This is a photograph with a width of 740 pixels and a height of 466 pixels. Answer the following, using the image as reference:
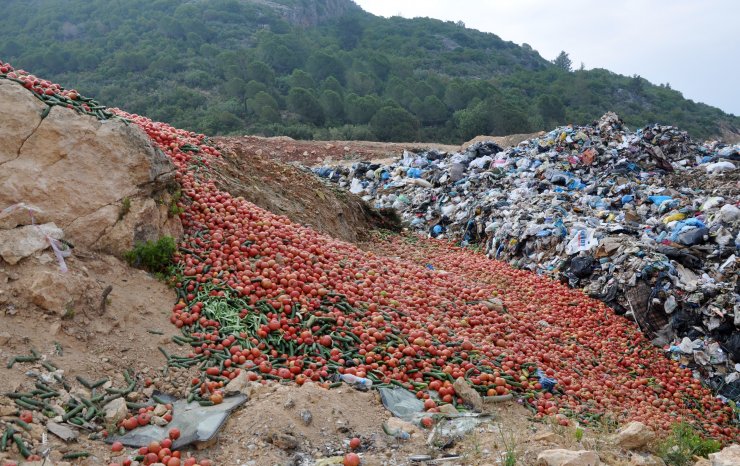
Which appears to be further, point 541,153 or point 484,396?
point 541,153

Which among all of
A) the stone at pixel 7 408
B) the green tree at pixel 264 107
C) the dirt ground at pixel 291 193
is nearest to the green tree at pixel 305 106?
the green tree at pixel 264 107

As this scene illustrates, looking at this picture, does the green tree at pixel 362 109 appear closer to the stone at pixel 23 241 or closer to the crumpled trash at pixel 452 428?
the stone at pixel 23 241

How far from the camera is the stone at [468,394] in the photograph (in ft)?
14.0

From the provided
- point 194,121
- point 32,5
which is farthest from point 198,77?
point 32,5

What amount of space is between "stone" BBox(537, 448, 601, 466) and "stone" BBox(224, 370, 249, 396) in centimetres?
196

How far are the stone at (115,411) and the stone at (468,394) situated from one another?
2.29m

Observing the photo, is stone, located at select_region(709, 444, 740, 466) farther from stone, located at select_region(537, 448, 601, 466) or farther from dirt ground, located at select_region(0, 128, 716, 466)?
stone, located at select_region(537, 448, 601, 466)

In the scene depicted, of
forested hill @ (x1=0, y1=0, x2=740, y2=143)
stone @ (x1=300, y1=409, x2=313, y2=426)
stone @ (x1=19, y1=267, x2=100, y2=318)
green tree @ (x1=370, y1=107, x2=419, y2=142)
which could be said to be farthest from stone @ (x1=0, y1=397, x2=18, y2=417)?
green tree @ (x1=370, y1=107, x2=419, y2=142)

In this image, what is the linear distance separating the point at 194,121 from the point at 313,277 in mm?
28086

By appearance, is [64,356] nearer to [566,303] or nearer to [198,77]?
[566,303]

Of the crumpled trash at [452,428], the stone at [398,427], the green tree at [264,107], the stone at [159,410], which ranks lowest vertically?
the stone at [159,410]

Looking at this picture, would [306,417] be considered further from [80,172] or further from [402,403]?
[80,172]

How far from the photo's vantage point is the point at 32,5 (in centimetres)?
5194

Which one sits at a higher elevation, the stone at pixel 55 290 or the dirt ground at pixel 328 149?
the dirt ground at pixel 328 149
